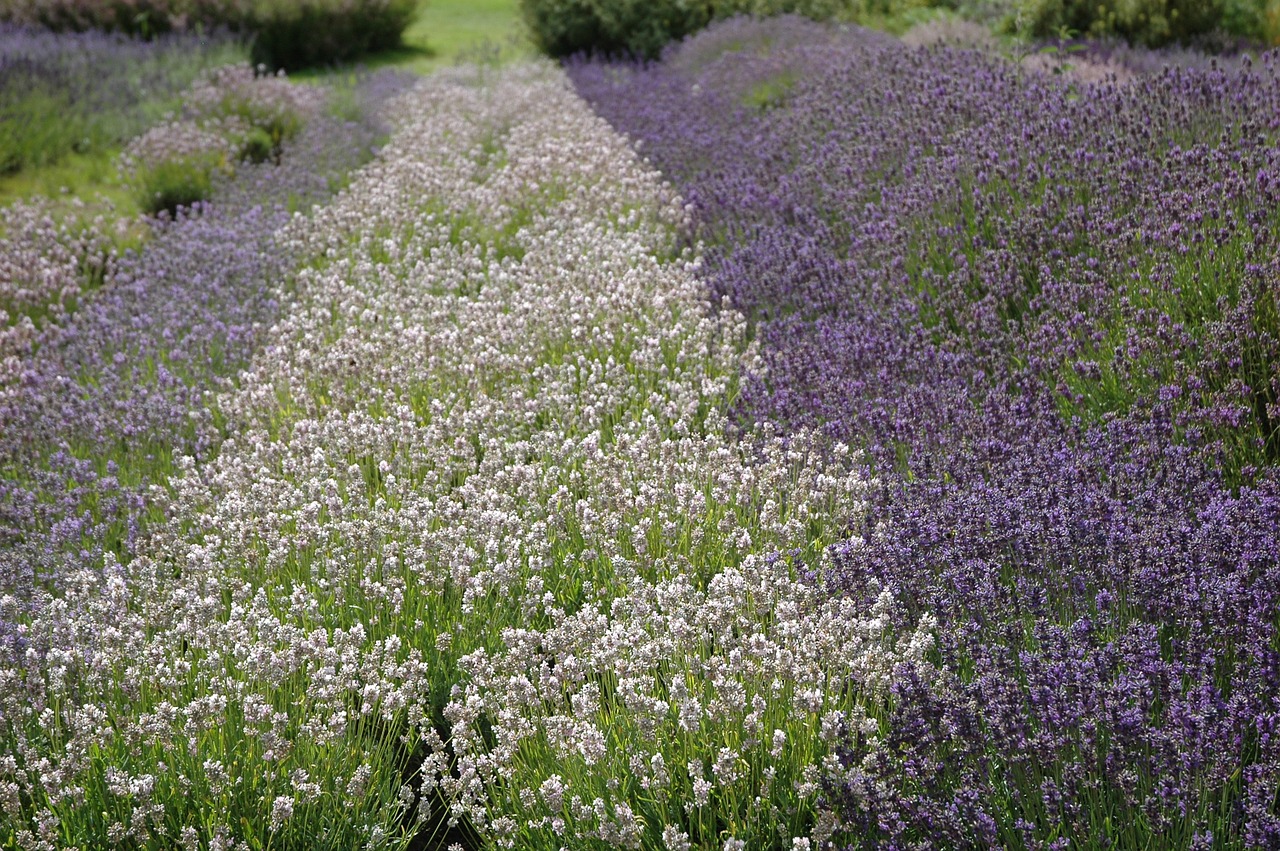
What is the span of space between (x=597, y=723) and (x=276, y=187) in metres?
6.21

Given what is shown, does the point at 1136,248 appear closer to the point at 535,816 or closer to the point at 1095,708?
the point at 1095,708

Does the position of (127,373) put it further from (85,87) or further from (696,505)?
(85,87)

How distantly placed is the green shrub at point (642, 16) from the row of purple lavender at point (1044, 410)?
593 centimetres

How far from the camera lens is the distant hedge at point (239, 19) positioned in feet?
49.8

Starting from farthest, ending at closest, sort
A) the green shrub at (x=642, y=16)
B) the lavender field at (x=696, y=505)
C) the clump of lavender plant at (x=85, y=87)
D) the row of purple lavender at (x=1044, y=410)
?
the green shrub at (x=642, y=16) → the clump of lavender plant at (x=85, y=87) → the lavender field at (x=696, y=505) → the row of purple lavender at (x=1044, y=410)

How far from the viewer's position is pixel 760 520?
3367mm

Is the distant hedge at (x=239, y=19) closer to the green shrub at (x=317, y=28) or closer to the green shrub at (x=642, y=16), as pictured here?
the green shrub at (x=317, y=28)

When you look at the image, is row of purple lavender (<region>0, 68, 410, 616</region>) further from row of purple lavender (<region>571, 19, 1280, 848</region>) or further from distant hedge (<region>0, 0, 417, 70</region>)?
distant hedge (<region>0, 0, 417, 70</region>)

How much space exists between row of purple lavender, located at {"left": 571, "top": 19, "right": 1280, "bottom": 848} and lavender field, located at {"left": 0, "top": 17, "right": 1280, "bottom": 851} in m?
0.02

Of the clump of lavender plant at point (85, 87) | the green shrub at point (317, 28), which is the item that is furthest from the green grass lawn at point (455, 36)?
the clump of lavender plant at point (85, 87)

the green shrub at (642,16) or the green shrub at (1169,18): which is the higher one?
the green shrub at (1169,18)

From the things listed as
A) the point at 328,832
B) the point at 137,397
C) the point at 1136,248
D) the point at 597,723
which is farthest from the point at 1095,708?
the point at 137,397

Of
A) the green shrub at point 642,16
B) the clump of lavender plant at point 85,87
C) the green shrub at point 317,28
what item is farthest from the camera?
the green shrub at point 317,28

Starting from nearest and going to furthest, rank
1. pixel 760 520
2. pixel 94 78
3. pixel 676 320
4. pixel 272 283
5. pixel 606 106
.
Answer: pixel 760 520, pixel 676 320, pixel 272 283, pixel 606 106, pixel 94 78
